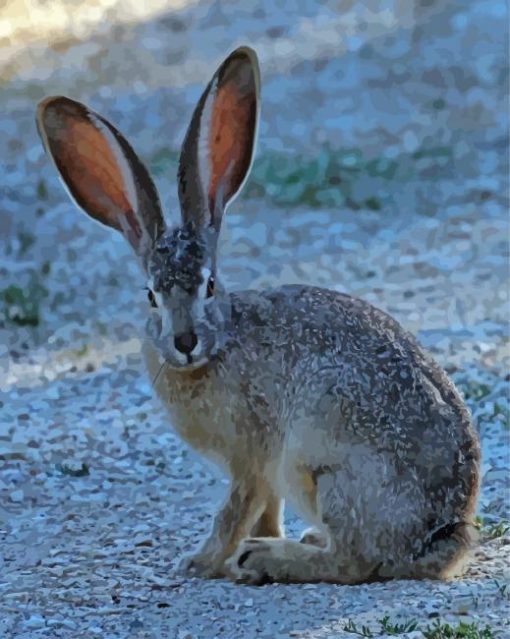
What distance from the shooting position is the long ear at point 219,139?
515 centimetres

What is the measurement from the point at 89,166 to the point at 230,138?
455mm

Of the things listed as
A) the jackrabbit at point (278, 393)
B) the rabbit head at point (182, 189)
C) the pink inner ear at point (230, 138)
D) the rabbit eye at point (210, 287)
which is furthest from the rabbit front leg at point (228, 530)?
the pink inner ear at point (230, 138)

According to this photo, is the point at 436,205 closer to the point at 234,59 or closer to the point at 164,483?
the point at 164,483

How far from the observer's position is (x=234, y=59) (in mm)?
5152

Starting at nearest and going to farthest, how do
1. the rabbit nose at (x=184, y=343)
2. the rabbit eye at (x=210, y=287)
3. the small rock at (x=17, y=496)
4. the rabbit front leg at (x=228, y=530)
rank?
the rabbit nose at (x=184, y=343) → the rabbit eye at (x=210, y=287) → the rabbit front leg at (x=228, y=530) → the small rock at (x=17, y=496)

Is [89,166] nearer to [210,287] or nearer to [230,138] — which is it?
[230,138]

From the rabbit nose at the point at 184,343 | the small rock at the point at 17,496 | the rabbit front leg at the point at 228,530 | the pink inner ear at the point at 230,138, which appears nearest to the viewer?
the rabbit nose at the point at 184,343

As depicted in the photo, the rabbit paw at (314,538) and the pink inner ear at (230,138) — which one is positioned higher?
the pink inner ear at (230,138)

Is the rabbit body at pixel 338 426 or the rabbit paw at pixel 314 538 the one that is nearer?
the rabbit body at pixel 338 426

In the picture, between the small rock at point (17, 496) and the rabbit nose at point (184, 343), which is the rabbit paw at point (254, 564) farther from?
the small rock at point (17, 496)

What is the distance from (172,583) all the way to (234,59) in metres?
1.62

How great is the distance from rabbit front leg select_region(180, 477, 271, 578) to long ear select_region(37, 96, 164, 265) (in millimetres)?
789

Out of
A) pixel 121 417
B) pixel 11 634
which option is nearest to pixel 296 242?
pixel 121 417

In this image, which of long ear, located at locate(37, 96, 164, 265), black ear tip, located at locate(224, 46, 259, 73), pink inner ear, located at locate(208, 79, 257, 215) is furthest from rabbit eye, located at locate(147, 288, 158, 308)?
black ear tip, located at locate(224, 46, 259, 73)
